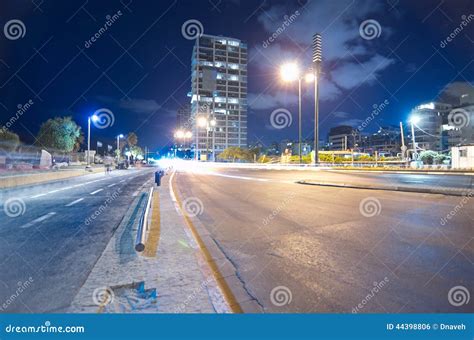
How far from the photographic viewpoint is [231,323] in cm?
319

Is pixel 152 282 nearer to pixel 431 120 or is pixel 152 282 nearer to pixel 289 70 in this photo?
pixel 289 70

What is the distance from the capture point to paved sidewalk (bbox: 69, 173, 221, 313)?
132 inches

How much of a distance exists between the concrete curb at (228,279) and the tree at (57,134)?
201ft

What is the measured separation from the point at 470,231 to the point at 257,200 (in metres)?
7.19

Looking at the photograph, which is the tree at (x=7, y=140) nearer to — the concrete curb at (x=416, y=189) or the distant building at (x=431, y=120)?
the concrete curb at (x=416, y=189)

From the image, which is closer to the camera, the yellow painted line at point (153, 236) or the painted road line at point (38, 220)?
the yellow painted line at point (153, 236)

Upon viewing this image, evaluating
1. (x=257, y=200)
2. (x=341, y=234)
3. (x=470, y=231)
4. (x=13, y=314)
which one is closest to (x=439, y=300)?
(x=341, y=234)

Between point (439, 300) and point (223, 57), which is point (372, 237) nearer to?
point (439, 300)

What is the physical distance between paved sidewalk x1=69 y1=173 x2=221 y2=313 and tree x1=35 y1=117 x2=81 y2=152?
60.8 metres

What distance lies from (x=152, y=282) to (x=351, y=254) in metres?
3.44

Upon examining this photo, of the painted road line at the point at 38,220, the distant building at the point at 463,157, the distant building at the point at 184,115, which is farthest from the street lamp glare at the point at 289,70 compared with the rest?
the distant building at the point at 184,115

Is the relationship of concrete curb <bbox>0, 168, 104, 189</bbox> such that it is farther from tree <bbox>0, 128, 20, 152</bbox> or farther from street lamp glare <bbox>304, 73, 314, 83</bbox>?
street lamp glare <bbox>304, 73, 314, 83</bbox>

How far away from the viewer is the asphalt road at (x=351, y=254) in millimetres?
3527

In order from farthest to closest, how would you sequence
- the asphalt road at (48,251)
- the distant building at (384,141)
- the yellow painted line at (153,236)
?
the distant building at (384,141)
the yellow painted line at (153,236)
the asphalt road at (48,251)
